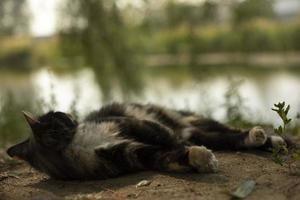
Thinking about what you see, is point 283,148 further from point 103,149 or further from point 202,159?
point 103,149

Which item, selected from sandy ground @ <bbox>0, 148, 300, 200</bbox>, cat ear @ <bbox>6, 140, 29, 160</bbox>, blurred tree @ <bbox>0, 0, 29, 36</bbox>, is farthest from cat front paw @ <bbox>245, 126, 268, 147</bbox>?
blurred tree @ <bbox>0, 0, 29, 36</bbox>

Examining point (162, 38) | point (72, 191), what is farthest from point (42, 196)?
point (162, 38)

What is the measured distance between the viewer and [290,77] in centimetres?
1537

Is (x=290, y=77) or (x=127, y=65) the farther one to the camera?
(x=290, y=77)

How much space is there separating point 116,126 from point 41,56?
20.7m

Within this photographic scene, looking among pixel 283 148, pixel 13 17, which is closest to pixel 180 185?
pixel 283 148

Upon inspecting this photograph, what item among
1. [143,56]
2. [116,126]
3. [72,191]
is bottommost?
[72,191]

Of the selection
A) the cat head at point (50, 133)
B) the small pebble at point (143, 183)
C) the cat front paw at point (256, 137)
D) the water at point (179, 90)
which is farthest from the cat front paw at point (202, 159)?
the water at point (179, 90)

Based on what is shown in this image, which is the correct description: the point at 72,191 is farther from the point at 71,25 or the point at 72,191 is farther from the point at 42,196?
the point at 71,25

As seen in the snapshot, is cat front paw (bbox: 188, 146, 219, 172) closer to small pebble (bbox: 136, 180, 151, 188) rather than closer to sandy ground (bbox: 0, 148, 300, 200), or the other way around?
sandy ground (bbox: 0, 148, 300, 200)

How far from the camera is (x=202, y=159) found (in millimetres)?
3557

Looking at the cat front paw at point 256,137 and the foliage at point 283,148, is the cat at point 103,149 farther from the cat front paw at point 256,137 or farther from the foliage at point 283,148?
the foliage at point 283,148

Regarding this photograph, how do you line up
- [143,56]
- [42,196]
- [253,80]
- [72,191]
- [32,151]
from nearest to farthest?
1. [42,196]
2. [72,191]
3. [32,151]
4. [143,56]
5. [253,80]

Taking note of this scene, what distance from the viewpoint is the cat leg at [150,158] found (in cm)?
360
